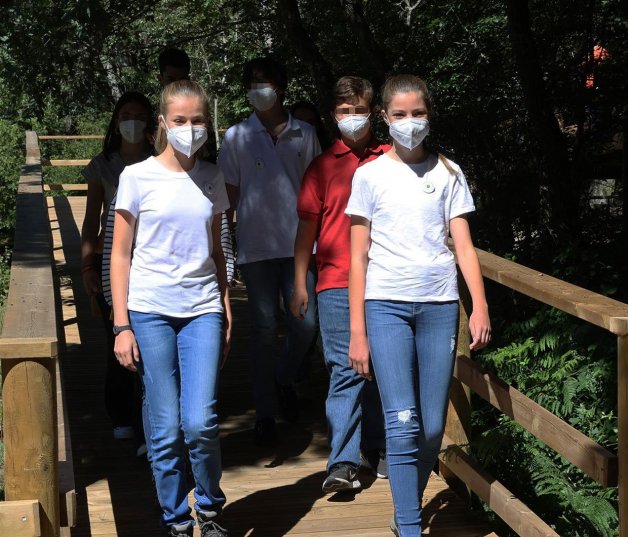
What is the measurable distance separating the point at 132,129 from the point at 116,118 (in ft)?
0.48

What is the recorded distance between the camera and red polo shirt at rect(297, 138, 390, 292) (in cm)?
475

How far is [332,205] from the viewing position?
4766 mm

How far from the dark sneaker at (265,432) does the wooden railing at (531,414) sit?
0.99m

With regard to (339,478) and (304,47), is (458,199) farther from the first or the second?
(304,47)

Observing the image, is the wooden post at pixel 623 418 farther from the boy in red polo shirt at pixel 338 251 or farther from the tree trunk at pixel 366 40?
the tree trunk at pixel 366 40

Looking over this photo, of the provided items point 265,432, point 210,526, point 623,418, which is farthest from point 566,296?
point 265,432

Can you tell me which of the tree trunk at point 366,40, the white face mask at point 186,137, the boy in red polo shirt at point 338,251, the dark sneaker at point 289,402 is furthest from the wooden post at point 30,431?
the tree trunk at point 366,40

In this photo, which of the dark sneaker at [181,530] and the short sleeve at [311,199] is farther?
the short sleeve at [311,199]

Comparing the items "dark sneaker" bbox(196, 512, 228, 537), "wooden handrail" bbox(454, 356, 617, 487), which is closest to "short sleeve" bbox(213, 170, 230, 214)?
"dark sneaker" bbox(196, 512, 228, 537)

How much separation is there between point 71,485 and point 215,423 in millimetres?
620

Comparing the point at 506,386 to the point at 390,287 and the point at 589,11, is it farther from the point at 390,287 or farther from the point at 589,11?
the point at 589,11

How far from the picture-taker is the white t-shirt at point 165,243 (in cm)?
407

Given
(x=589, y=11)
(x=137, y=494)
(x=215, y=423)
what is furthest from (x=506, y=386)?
(x=589, y=11)

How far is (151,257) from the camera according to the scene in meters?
4.07
